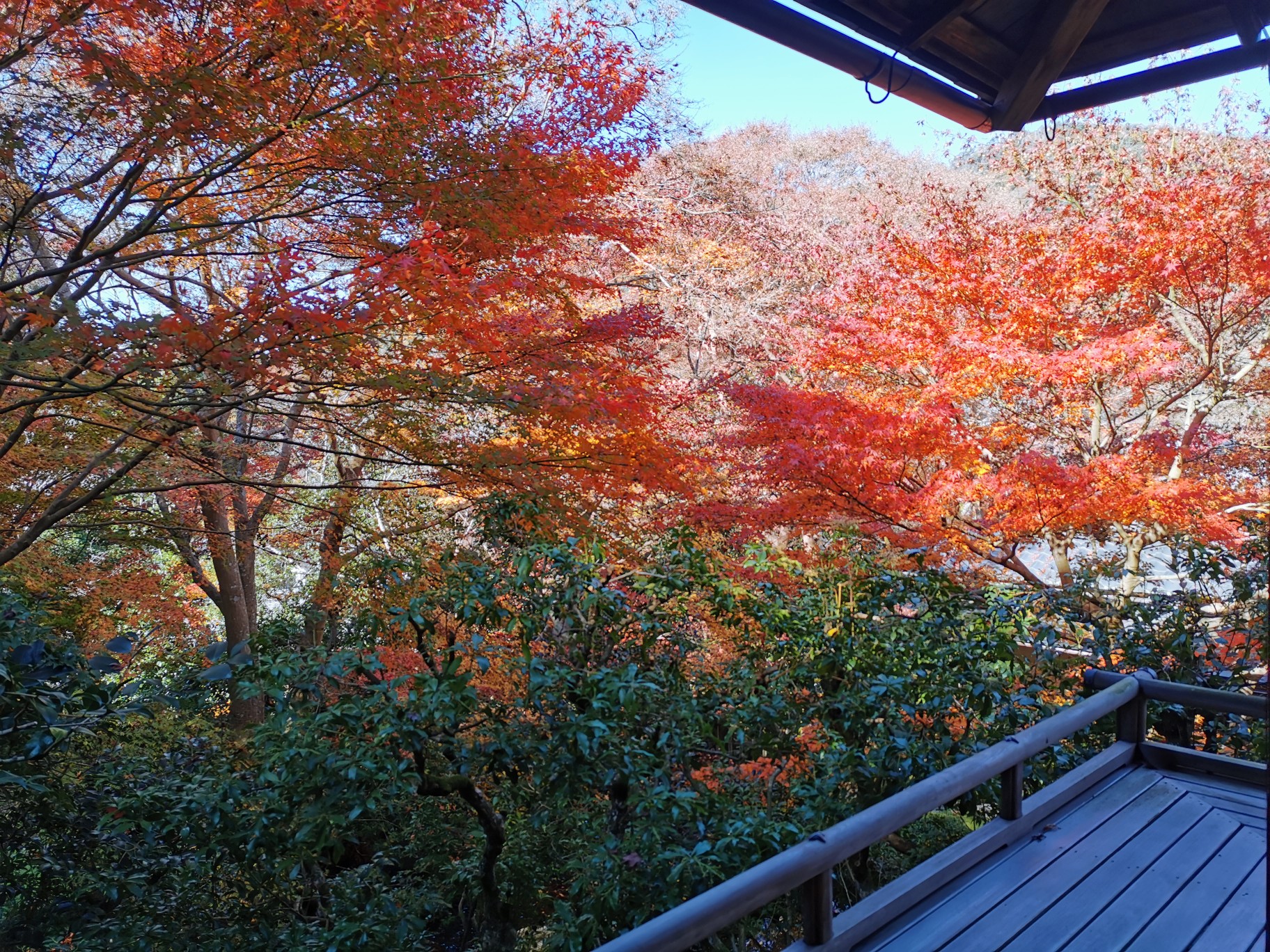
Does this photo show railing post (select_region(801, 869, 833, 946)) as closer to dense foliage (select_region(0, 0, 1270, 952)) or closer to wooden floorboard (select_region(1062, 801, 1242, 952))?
wooden floorboard (select_region(1062, 801, 1242, 952))

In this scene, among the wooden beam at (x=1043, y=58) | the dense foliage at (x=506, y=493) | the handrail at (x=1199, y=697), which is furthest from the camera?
the dense foliage at (x=506, y=493)

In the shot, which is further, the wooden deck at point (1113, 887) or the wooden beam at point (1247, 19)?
the wooden deck at point (1113, 887)

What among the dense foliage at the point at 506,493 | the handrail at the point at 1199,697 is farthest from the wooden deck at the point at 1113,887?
the dense foliage at the point at 506,493

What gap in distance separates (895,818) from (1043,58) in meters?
1.67

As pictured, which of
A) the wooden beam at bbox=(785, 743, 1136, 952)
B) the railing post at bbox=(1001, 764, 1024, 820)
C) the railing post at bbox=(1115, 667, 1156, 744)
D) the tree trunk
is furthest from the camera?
the tree trunk

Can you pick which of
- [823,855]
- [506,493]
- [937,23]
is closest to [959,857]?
[823,855]

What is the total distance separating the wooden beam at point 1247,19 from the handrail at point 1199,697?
2048mm

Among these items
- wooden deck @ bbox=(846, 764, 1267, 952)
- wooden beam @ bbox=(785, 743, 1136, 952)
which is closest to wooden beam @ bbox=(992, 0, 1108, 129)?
wooden deck @ bbox=(846, 764, 1267, 952)

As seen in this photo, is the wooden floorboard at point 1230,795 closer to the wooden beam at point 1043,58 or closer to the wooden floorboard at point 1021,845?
the wooden floorboard at point 1021,845

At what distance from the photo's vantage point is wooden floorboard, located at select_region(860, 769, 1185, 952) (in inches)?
76.3

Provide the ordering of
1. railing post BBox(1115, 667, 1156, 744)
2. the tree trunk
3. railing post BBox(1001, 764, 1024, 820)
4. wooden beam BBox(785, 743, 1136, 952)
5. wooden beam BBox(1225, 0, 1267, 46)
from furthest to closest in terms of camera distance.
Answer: the tree trunk
railing post BBox(1115, 667, 1156, 744)
railing post BBox(1001, 764, 1024, 820)
wooden beam BBox(785, 743, 1136, 952)
wooden beam BBox(1225, 0, 1267, 46)

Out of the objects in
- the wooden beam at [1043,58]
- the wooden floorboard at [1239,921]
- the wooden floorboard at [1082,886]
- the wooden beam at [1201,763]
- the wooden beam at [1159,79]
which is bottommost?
the wooden floorboard at [1239,921]

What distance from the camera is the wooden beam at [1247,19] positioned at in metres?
1.45

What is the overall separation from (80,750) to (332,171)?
3135mm
